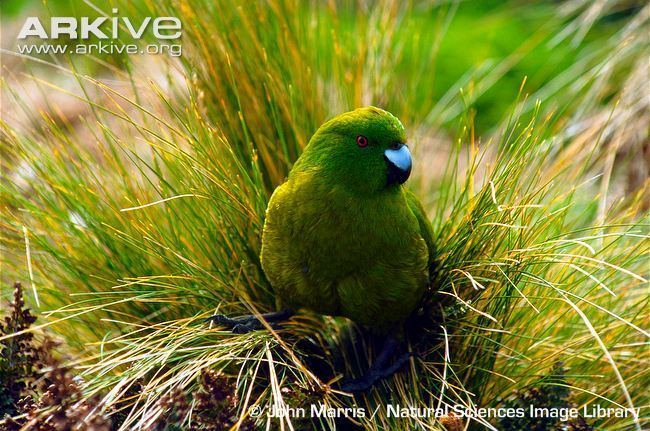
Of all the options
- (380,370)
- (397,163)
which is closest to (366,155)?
(397,163)

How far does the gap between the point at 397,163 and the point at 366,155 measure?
0.08 metres

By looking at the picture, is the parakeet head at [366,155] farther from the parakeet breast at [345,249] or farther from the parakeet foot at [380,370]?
the parakeet foot at [380,370]

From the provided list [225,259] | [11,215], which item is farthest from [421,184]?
[11,215]

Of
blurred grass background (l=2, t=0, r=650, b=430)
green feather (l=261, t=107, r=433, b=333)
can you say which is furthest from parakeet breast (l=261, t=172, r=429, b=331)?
blurred grass background (l=2, t=0, r=650, b=430)

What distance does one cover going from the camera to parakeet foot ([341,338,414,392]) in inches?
69.5

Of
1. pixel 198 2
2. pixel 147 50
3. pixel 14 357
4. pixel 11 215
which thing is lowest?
pixel 14 357

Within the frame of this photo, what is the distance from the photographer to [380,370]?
1.80 meters

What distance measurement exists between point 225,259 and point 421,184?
94 centimetres

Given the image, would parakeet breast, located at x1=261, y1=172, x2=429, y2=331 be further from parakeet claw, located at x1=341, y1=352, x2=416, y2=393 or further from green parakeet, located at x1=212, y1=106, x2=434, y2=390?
parakeet claw, located at x1=341, y1=352, x2=416, y2=393

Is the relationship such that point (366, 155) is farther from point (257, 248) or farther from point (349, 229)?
point (257, 248)

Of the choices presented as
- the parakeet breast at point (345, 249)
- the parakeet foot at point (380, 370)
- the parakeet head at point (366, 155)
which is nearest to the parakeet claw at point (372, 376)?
the parakeet foot at point (380, 370)

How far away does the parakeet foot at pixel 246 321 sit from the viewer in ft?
5.63

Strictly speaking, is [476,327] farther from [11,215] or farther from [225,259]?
[11,215]

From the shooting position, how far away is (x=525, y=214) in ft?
5.75
